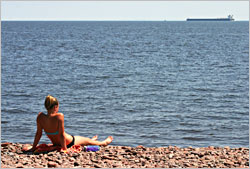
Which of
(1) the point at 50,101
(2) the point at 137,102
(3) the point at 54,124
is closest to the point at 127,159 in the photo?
(3) the point at 54,124

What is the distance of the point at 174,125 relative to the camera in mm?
17188

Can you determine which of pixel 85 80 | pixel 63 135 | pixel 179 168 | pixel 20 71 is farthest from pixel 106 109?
pixel 20 71

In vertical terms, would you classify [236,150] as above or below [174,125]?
below

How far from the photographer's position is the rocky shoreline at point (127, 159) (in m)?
7.63

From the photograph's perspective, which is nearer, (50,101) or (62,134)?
(50,101)

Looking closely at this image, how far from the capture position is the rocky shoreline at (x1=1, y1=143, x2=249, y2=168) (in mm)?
7627

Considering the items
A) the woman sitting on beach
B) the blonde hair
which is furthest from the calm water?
the blonde hair

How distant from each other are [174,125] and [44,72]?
18.6 metres

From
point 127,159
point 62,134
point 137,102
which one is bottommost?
point 127,159

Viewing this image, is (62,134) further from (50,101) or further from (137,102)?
(137,102)

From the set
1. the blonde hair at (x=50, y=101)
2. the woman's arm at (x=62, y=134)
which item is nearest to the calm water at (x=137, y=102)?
the woman's arm at (x=62, y=134)

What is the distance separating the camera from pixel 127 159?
8141 mm

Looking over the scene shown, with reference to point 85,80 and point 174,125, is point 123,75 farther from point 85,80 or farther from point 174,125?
point 174,125

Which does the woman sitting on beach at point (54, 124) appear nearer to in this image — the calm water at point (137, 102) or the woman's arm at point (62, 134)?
the woman's arm at point (62, 134)
